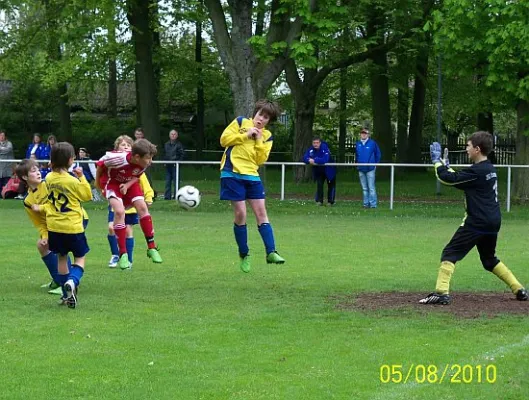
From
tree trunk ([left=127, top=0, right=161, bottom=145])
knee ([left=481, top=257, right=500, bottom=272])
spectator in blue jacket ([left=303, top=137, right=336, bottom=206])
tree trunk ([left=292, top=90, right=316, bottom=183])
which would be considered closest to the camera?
knee ([left=481, top=257, right=500, bottom=272])

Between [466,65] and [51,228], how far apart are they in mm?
17961

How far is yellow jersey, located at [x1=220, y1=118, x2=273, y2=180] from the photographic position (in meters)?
12.1

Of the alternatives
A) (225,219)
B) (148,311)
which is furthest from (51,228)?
(225,219)

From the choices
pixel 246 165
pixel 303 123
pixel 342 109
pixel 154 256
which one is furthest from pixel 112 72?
pixel 154 256

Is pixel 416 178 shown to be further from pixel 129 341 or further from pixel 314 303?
pixel 129 341

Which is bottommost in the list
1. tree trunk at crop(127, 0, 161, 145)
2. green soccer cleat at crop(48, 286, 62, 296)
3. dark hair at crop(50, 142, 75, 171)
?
green soccer cleat at crop(48, 286, 62, 296)

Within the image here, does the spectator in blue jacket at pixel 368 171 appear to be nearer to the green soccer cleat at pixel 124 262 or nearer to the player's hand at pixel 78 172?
the green soccer cleat at pixel 124 262

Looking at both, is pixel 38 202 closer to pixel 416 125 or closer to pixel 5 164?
pixel 5 164

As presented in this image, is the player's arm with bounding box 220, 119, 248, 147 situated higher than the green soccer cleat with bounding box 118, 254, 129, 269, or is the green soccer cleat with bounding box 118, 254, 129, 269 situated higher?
the player's arm with bounding box 220, 119, 248, 147

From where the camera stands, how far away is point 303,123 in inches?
1483

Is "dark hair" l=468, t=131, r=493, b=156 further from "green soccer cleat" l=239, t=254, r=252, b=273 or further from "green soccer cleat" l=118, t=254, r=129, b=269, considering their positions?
"green soccer cleat" l=118, t=254, r=129, b=269

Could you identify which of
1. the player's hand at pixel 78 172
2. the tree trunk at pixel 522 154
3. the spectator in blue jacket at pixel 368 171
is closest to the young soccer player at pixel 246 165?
the player's hand at pixel 78 172

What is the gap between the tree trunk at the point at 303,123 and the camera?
3731 centimetres

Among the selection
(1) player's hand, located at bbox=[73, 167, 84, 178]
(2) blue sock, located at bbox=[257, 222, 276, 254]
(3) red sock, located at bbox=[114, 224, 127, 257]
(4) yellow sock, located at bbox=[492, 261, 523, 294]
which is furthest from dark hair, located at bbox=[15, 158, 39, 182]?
(4) yellow sock, located at bbox=[492, 261, 523, 294]
